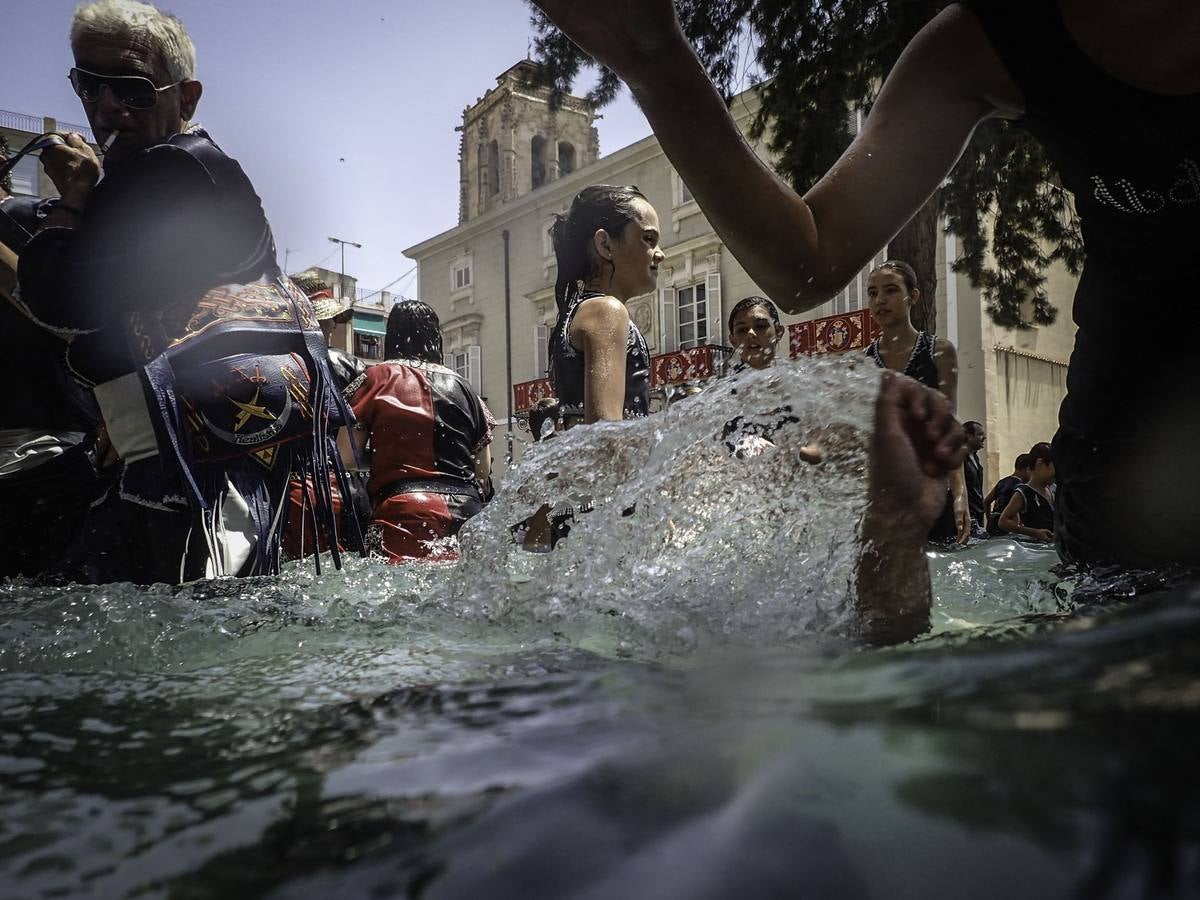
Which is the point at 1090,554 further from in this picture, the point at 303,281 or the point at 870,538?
the point at 303,281

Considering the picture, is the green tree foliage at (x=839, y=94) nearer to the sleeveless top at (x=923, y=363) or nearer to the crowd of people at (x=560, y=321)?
the sleeveless top at (x=923, y=363)

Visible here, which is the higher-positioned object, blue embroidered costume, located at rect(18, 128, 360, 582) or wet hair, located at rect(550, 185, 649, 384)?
wet hair, located at rect(550, 185, 649, 384)

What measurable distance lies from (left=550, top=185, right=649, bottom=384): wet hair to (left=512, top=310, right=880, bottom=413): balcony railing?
923 cm

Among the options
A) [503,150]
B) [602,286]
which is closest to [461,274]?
[503,150]

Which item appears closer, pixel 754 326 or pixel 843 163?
pixel 843 163

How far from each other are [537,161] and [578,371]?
36520 millimetres

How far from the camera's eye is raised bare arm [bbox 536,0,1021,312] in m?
1.29

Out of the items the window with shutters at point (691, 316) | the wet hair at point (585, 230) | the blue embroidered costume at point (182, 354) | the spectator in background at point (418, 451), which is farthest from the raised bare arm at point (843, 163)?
the window with shutters at point (691, 316)

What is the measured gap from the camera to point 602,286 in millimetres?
3139

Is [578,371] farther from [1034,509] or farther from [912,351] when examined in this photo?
[1034,509]

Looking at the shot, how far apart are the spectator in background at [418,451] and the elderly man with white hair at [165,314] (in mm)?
1314

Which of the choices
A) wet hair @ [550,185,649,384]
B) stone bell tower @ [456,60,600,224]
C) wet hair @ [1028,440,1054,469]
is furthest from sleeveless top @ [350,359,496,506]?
stone bell tower @ [456,60,600,224]

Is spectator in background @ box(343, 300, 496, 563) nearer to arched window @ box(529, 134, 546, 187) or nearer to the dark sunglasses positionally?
the dark sunglasses

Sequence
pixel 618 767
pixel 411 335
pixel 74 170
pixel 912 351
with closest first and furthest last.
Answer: pixel 618 767
pixel 74 170
pixel 411 335
pixel 912 351
